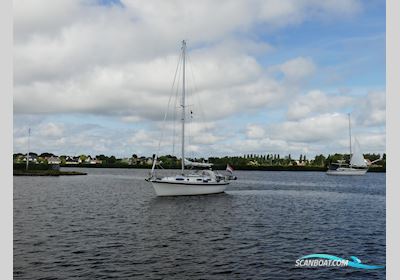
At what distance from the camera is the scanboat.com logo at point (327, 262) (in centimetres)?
2487

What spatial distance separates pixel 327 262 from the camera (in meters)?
26.0

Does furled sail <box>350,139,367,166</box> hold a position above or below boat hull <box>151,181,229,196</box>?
above

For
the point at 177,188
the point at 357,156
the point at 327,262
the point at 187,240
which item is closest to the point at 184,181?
the point at 177,188

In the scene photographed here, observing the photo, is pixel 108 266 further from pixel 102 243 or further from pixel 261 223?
pixel 261 223

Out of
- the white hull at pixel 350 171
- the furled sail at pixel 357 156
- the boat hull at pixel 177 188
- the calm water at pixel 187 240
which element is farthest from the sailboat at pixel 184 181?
the white hull at pixel 350 171

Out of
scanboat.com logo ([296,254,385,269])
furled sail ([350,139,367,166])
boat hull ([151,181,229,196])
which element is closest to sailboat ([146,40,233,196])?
boat hull ([151,181,229,196])

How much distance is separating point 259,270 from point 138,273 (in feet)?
24.6

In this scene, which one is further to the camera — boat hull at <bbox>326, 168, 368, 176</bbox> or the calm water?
boat hull at <bbox>326, 168, 368, 176</bbox>

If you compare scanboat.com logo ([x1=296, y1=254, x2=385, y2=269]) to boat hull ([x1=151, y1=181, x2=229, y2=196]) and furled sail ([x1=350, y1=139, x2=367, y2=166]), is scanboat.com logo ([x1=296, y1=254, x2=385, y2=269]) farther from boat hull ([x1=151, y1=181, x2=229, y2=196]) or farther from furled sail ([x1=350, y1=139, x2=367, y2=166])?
furled sail ([x1=350, y1=139, x2=367, y2=166])

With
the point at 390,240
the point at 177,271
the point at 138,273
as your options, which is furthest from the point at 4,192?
the point at 390,240

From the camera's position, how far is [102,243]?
2989 cm

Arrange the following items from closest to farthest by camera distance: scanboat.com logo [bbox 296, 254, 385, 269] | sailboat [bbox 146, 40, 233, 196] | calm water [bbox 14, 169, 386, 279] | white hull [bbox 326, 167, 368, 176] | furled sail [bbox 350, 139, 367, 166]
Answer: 1. calm water [bbox 14, 169, 386, 279]
2. scanboat.com logo [bbox 296, 254, 385, 269]
3. sailboat [bbox 146, 40, 233, 196]
4. furled sail [bbox 350, 139, 367, 166]
5. white hull [bbox 326, 167, 368, 176]

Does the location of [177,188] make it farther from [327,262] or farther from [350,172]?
[350,172]

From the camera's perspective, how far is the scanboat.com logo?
24.9m
